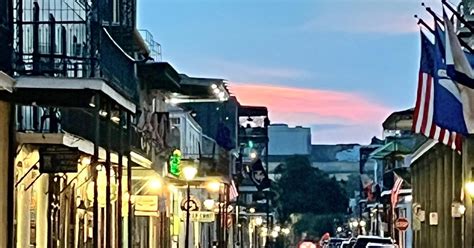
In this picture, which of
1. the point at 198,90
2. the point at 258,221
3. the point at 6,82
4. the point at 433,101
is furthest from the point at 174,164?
the point at 258,221

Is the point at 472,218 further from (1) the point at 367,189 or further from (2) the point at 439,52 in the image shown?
(1) the point at 367,189

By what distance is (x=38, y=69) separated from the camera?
68.7 ft

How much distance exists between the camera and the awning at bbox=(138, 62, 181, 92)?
3971cm

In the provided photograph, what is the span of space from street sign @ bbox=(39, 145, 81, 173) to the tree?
104 meters

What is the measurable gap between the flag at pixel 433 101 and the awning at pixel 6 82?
8609 millimetres

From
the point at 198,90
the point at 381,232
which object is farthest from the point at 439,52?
the point at 381,232

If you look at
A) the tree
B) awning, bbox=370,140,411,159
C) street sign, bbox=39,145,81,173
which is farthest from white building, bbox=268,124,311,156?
street sign, bbox=39,145,81,173

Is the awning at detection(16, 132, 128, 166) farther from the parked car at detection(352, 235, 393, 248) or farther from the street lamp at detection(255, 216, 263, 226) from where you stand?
the street lamp at detection(255, 216, 263, 226)

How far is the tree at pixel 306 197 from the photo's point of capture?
128 meters

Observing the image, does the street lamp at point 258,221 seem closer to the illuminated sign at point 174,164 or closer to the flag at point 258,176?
the flag at point 258,176

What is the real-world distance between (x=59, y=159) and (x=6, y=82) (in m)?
5.12

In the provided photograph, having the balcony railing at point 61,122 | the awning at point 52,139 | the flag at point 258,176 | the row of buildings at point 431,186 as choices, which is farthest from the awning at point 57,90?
the flag at point 258,176

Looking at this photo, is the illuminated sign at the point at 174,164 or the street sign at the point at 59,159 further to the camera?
the illuminated sign at the point at 174,164

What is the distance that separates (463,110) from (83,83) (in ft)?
23.1
